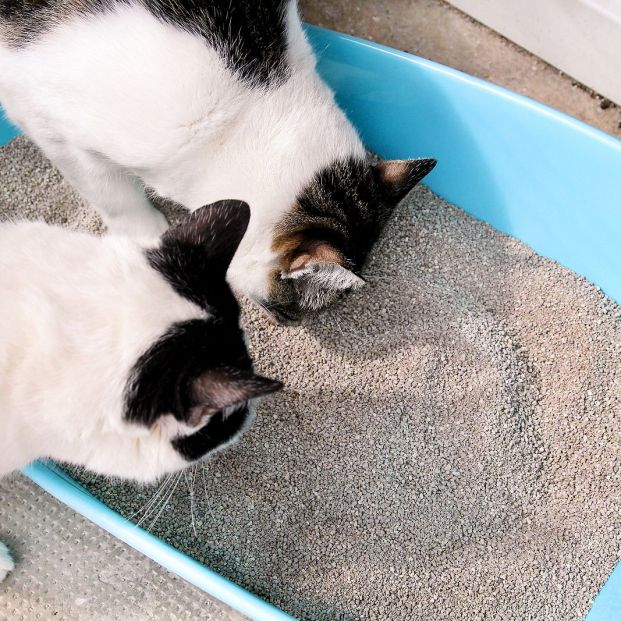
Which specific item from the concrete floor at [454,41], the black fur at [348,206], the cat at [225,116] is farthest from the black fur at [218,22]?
the concrete floor at [454,41]

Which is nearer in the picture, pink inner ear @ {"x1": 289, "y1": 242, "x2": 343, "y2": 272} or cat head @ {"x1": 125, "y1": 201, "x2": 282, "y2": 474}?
cat head @ {"x1": 125, "y1": 201, "x2": 282, "y2": 474}

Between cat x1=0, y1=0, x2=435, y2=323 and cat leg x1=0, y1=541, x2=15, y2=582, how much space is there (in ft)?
2.62

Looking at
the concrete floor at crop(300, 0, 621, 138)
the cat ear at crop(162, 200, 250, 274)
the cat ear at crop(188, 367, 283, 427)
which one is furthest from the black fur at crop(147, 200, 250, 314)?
the concrete floor at crop(300, 0, 621, 138)

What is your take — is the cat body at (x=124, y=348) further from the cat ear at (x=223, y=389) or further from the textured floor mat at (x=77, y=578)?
the textured floor mat at (x=77, y=578)

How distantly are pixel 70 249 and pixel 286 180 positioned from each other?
409 mm

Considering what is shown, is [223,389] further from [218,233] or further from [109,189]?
[109,189]

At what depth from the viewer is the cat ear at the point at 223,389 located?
2.52 feet

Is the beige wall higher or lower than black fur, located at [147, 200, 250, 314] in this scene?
higher

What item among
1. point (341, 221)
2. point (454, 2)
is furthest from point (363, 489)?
point (454, 2)

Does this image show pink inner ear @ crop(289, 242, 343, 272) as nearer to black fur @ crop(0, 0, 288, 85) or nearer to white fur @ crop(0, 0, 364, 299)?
white fur @ crop(0, 0, 364, 299)

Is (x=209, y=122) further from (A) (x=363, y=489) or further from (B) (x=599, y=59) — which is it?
(B) (x=599, y=59)

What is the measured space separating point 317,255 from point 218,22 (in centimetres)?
48

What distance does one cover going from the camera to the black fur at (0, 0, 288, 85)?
118 centimetres

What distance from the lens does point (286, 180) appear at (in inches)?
46.7
